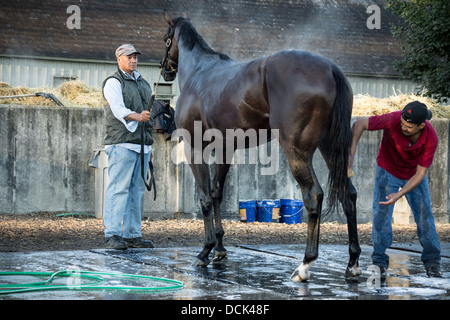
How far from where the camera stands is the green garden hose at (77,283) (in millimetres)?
4832

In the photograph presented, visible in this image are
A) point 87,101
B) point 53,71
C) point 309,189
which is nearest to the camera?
point 309,189

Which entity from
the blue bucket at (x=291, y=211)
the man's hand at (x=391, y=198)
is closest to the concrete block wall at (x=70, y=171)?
the blue bucket at (x=291, y=211)

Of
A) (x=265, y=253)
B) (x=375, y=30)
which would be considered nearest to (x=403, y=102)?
(x=265, y=253)

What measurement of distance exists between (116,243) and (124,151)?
3.46 ft

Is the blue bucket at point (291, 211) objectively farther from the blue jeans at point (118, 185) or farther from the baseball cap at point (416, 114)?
the baseball cap at point (416, 114)

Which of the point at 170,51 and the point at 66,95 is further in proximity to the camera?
the point at 66,95

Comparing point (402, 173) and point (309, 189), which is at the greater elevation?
point (402, 173)

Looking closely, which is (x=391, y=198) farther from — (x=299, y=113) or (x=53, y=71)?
(x=53, y=71)

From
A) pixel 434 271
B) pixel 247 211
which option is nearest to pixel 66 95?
pixel 247 211

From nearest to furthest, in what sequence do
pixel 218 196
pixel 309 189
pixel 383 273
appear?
pixel 309 189 < pixel 383 273 < pixel 218 196

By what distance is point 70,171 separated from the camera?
11.6 metres

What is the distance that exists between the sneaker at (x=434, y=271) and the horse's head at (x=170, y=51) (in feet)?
12.1

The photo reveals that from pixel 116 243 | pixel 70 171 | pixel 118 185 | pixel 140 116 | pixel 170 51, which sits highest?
pixel 170 51
